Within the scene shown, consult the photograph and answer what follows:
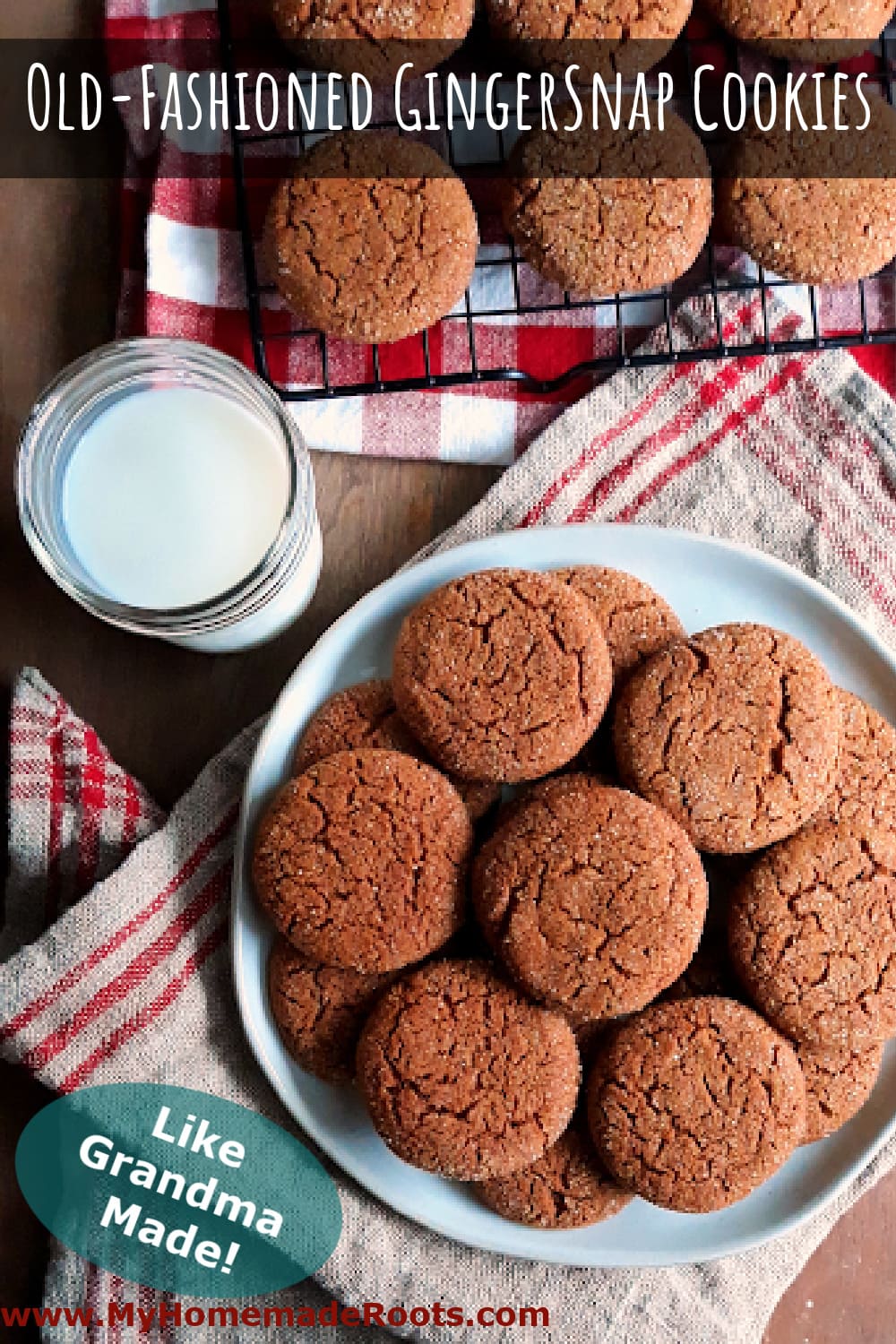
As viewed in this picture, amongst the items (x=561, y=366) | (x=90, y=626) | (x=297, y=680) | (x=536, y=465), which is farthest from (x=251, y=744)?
(x=561, y=366)

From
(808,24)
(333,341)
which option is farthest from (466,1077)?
(808,24)

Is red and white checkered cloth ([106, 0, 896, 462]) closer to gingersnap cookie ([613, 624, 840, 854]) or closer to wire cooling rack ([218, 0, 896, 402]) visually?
wire cooling rack ([218, 0, 896, 402])

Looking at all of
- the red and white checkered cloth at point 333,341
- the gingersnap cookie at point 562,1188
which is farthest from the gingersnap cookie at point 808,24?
the gingersnap cookie at point 562,1188

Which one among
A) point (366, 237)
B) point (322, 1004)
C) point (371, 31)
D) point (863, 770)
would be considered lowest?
point (322, 1004)

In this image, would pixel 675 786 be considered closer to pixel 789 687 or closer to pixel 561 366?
pixel 789 687

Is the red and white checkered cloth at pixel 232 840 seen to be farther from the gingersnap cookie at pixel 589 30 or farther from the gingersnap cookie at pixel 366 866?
the gingersnap cookie at pixel 589 30

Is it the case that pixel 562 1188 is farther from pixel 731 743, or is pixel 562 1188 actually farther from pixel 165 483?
pixel 165 483
